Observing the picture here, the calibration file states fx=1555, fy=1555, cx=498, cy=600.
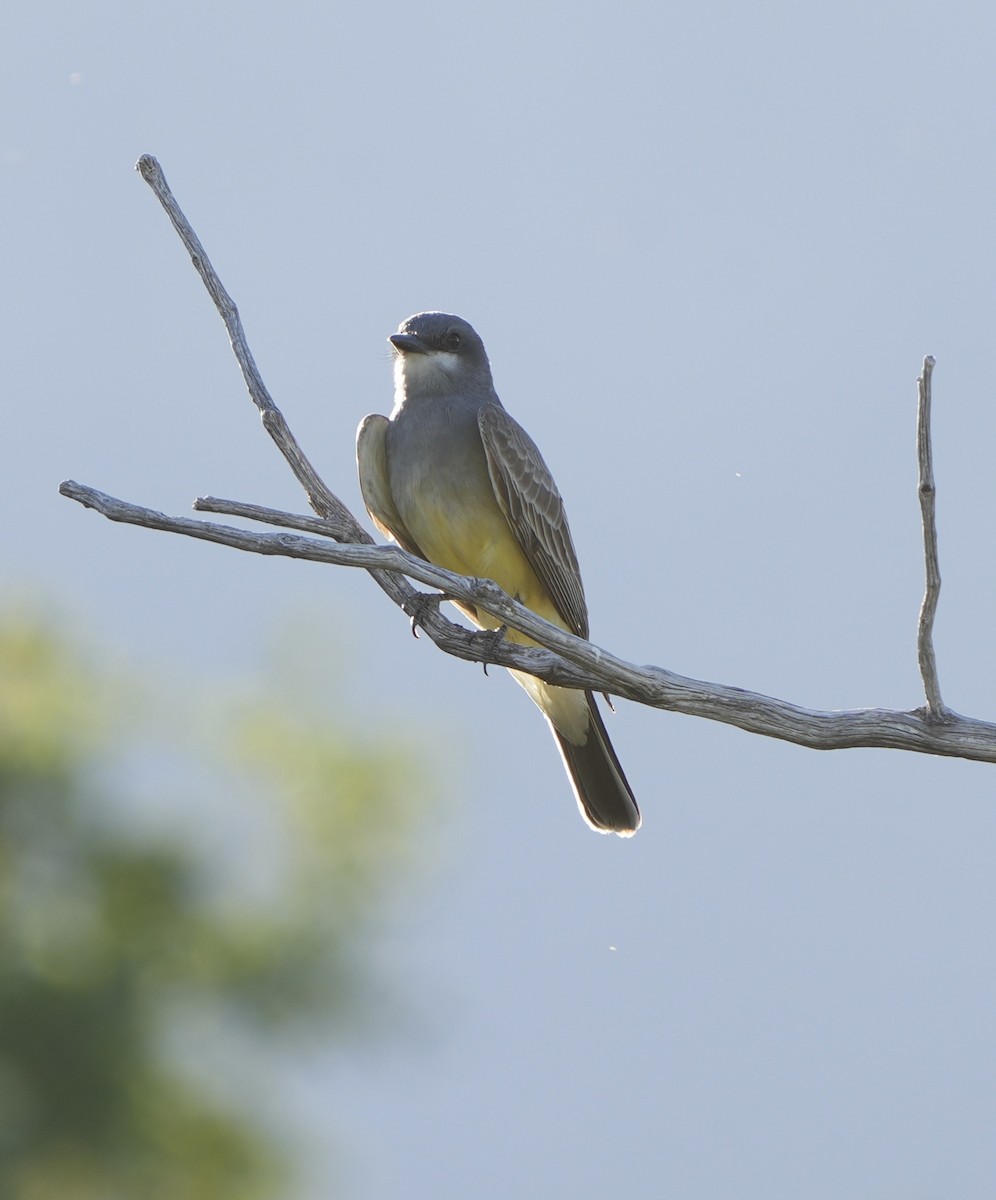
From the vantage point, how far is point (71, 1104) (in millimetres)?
11195

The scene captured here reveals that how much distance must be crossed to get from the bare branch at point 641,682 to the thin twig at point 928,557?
10 centimetres

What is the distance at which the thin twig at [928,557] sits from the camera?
3.61m

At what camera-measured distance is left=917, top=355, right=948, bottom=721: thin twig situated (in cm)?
361

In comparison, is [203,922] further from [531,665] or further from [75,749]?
[531,665]

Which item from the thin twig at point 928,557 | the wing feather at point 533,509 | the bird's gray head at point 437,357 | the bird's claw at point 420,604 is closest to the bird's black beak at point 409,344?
the bird's gray head at point 437,357

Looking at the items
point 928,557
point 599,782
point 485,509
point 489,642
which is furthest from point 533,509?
point 928,557

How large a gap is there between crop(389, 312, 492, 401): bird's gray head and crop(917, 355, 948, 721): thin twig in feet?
10.2

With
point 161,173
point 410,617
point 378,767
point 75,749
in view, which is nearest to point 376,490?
point 410,617

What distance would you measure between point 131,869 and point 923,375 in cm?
1012

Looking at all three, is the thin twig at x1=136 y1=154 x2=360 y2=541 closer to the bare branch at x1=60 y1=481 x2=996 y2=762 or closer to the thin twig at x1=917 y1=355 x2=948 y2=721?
the bare branch at x1=60 y1=481 x2=996 y2=762

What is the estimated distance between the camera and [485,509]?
6.25 metres

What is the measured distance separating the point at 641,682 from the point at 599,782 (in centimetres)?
236

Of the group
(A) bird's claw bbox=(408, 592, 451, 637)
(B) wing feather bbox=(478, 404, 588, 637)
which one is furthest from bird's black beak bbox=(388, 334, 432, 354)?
(A) bird's claw bbox=(408, 592, 451, 637)

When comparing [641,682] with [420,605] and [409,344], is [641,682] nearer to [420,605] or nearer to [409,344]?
[420,605]
